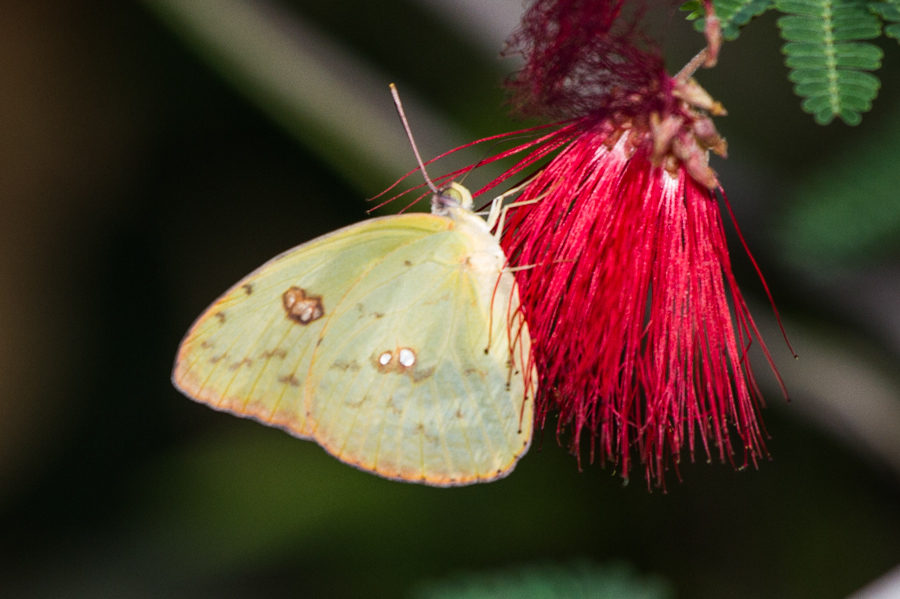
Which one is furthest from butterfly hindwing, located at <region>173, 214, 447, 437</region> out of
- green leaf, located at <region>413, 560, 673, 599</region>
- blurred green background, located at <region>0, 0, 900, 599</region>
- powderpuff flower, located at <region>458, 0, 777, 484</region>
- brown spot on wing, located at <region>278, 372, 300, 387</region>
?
blurred green background, located at <region>0, 0, 900, 599</region>

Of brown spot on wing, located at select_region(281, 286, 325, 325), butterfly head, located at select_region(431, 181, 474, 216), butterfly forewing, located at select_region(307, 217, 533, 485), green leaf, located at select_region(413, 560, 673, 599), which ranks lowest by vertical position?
green leaf, located at select_region(413, 560, 673, 599)

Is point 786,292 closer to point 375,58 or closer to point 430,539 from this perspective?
point 430,539

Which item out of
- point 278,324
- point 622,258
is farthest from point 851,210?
point 278,324

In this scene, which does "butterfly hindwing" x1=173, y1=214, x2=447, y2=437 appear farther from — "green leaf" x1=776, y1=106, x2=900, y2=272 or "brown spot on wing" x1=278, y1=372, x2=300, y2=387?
"green leaf" x1=776, y1=106, x2=900, y2=272

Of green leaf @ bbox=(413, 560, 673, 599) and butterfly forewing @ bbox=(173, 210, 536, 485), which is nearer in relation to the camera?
butterfly forewing @ bbox=(173, 210, 536, 485)

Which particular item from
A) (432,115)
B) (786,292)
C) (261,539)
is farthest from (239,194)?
(786,292)

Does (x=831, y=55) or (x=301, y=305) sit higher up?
(x=831, y=55)

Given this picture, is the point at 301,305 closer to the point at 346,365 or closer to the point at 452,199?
the point at 346,365

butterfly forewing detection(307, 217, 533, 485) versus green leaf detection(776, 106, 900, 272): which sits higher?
green leaf detection(776, 106, 900, 272)
